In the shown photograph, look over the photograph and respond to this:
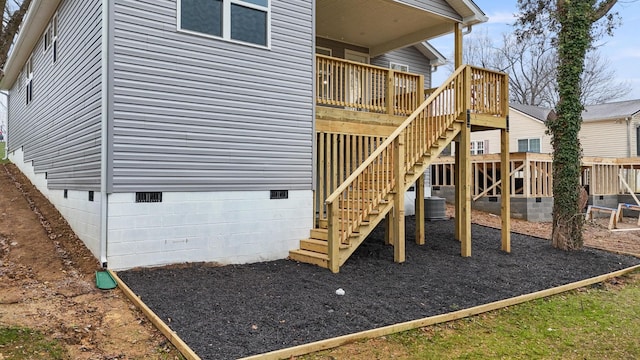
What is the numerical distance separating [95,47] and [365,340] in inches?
226

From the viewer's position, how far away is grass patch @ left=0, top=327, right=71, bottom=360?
3959mm

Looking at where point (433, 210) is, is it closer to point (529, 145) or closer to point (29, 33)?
point (29, 33)

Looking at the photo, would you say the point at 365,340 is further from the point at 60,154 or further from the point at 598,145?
the point at 598,145

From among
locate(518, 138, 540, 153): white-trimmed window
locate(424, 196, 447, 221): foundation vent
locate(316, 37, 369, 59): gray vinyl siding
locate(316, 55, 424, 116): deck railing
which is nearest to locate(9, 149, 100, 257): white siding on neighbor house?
locate(316, 55, 424, 116): deck railing

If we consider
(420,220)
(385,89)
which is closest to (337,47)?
(385,89)

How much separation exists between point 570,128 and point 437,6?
3.93 meters

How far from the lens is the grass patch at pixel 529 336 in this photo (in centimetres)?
446

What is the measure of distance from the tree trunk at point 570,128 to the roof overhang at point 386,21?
1.95 m

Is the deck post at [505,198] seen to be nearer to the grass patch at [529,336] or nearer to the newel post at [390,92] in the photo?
the newel post at [390,92]

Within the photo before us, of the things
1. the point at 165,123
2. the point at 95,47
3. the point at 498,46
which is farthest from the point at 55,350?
the point at 498,46

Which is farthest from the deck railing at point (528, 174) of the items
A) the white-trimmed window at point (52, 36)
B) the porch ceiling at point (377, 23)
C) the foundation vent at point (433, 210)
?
the white-trimmed window at point (52, 36)

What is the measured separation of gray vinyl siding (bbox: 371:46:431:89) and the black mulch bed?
644 centimetres

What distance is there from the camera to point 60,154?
913cm

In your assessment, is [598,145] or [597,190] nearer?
[597,190]
